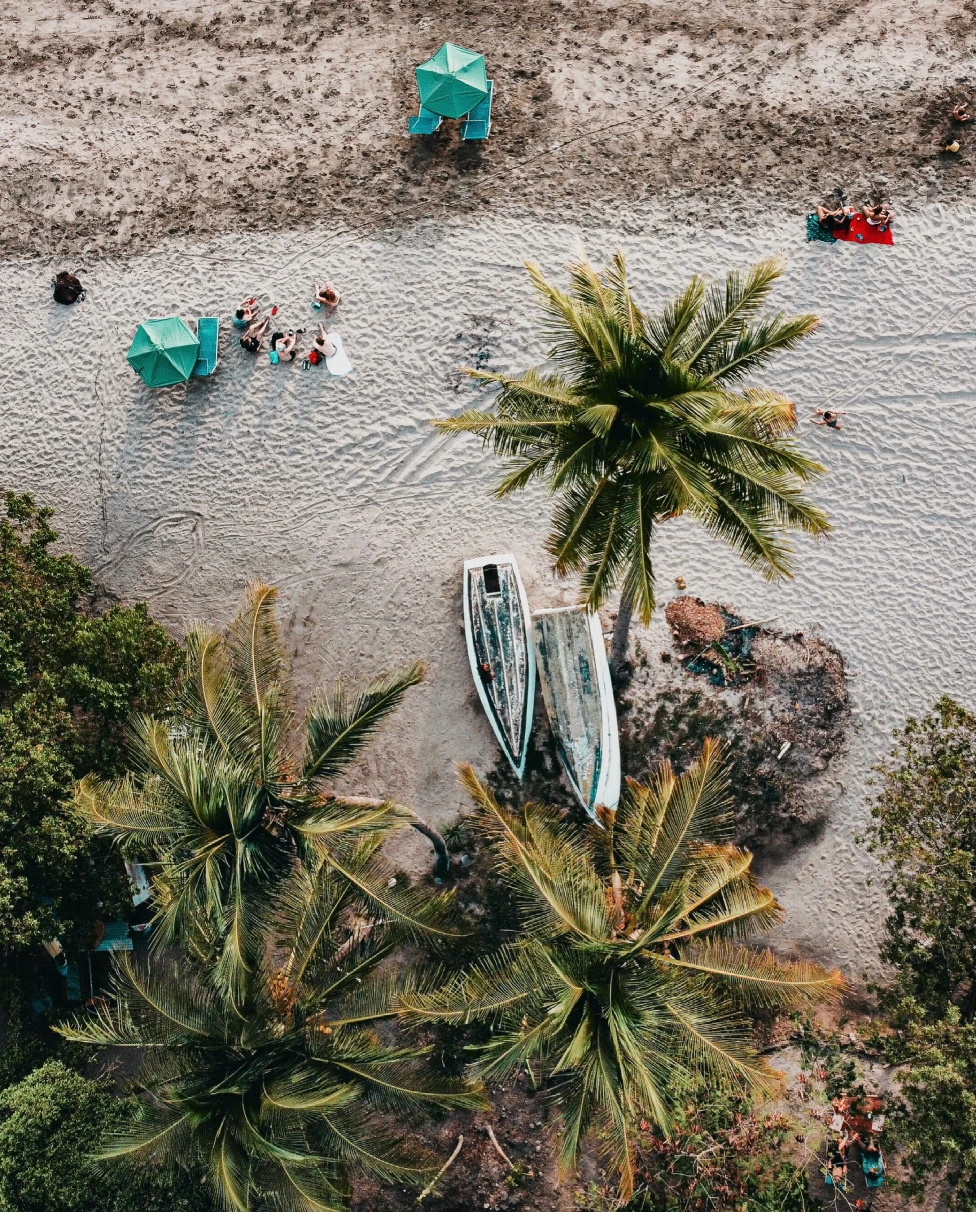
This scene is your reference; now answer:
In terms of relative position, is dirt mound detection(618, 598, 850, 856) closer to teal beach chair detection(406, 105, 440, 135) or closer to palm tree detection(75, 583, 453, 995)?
palm tree detection(75, 583, 453, 995)

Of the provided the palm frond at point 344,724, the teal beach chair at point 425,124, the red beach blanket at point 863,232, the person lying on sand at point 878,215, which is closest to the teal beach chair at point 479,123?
the teal beach chair at point 425,124

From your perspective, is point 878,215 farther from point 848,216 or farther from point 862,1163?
point 862,1163

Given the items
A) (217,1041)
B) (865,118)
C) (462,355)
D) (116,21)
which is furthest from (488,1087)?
(116,21)

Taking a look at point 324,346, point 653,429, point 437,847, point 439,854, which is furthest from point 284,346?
point 439,854

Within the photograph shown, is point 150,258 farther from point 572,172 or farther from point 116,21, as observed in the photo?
point 572,172

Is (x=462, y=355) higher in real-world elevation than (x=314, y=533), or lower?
higher

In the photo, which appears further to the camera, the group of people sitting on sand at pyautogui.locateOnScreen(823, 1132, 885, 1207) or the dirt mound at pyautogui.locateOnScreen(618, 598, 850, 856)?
the dirt mound at pyautogui.locateOnScreen(618, 598, 850, 856)

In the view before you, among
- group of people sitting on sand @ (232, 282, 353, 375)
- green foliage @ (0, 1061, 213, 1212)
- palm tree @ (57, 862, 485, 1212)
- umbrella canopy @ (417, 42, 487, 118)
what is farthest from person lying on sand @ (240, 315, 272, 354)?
green foliage @ (0, 1061, 213, 1212)
